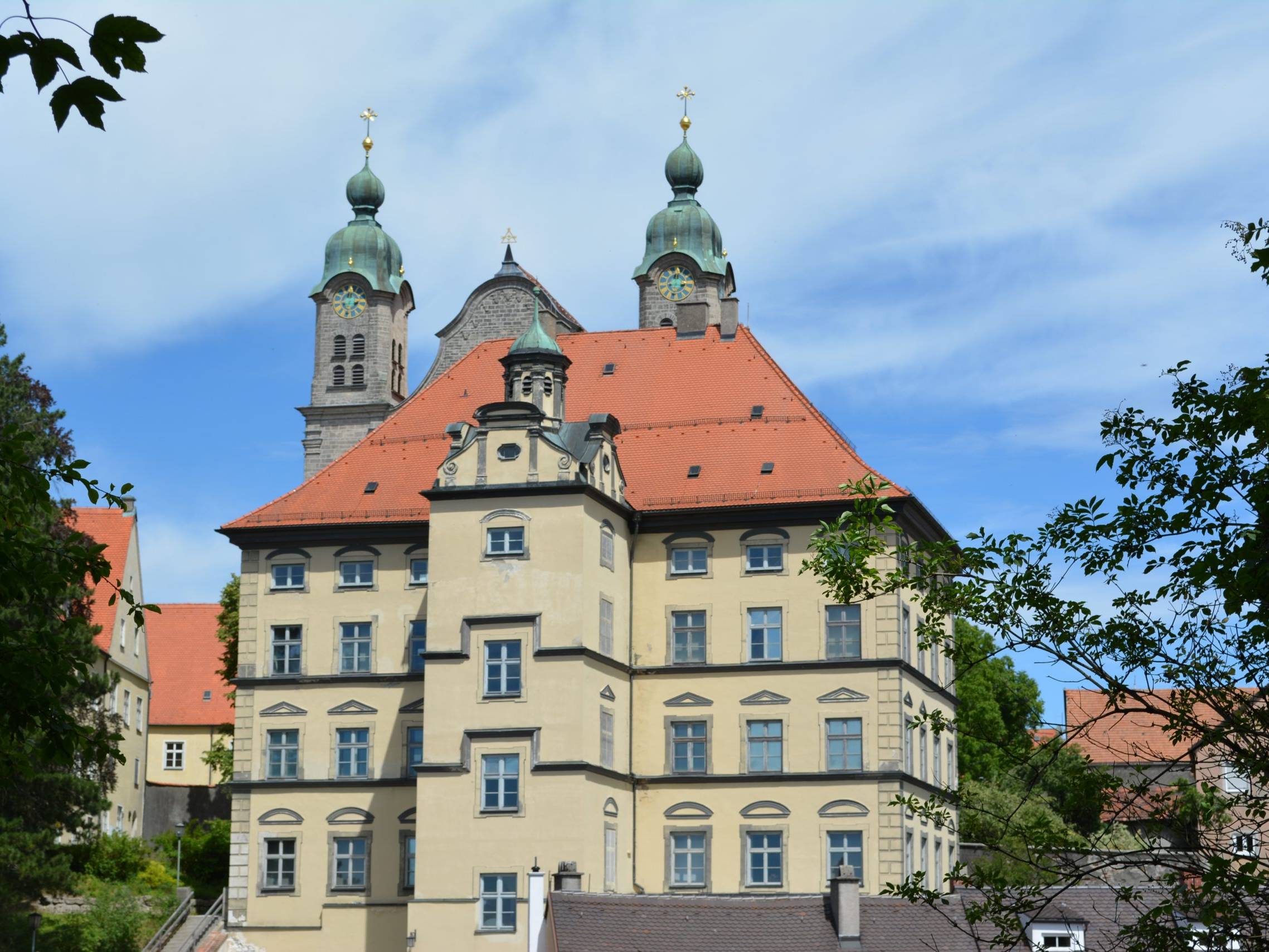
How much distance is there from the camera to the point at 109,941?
47906 millimetres

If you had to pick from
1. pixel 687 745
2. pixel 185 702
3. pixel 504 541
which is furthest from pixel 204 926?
pixel 185 702

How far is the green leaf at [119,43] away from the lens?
9.77m

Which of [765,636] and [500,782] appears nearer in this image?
[500,782]

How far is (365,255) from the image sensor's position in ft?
253

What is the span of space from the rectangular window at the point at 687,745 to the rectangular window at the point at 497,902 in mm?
5778

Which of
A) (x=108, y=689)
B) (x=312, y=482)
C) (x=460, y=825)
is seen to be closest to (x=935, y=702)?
(x=460, y=825)

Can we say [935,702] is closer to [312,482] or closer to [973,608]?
[312,482]

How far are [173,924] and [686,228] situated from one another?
36.0m

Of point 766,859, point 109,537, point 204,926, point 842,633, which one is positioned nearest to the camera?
point 766,859

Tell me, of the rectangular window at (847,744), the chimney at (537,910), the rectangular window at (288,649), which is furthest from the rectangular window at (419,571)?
the chimney at (537,910)

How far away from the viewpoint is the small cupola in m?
47.8

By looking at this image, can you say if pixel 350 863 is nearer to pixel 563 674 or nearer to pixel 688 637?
pixel 563 674

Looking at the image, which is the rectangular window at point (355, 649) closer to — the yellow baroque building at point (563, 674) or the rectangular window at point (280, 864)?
the yellow baroque building at point (563, 674)

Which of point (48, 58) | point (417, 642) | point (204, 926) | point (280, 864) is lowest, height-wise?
point (204, 926)
